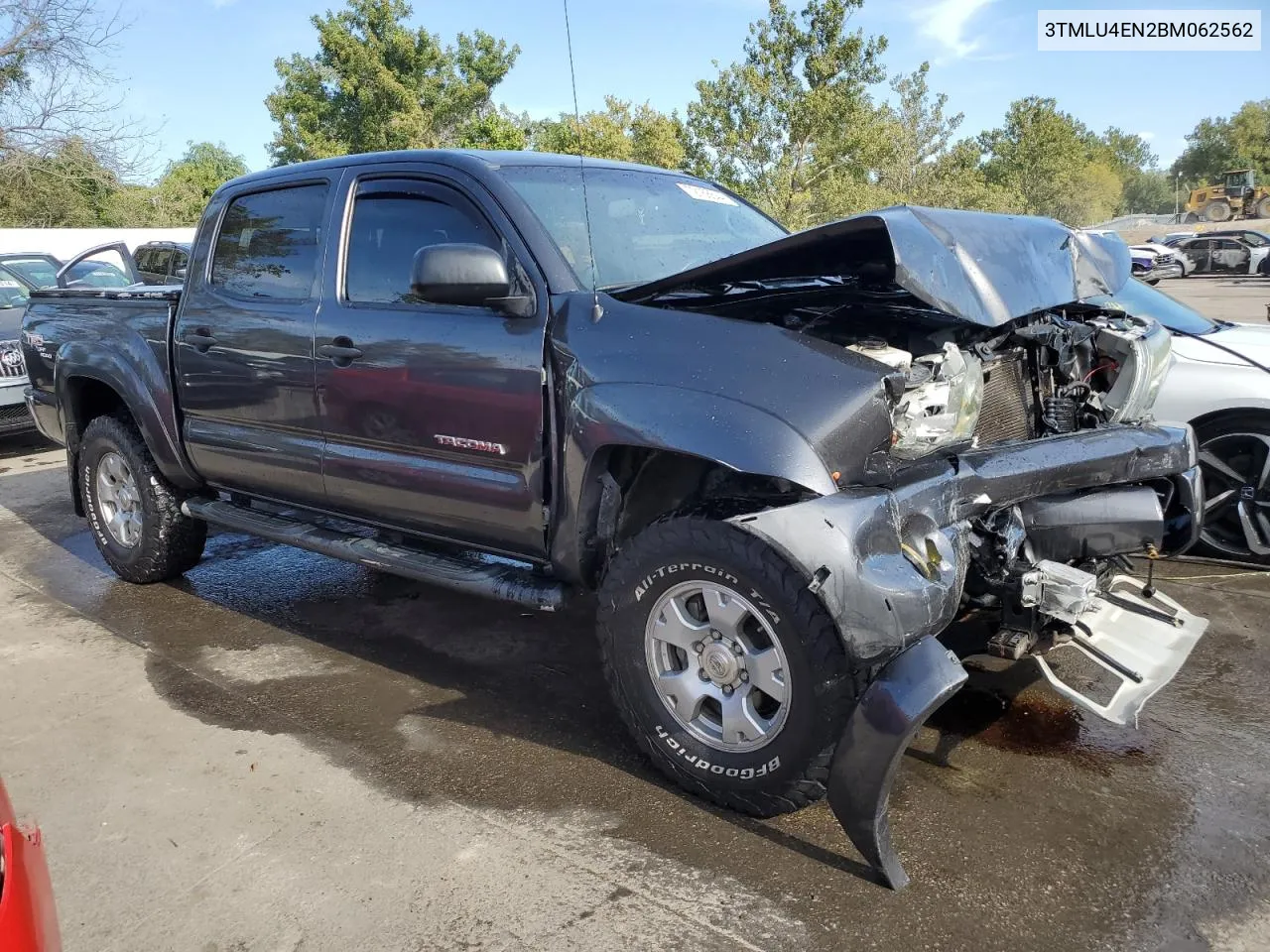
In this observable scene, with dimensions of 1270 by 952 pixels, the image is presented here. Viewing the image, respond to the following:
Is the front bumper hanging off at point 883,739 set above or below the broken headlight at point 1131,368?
below

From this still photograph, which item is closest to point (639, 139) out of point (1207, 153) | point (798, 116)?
point (798, 116)

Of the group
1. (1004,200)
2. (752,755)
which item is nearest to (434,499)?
(752,755)

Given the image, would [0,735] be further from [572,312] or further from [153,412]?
[572,312]

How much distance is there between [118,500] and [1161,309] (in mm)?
6048

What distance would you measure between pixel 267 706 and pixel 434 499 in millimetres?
1078

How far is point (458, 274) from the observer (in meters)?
2.98

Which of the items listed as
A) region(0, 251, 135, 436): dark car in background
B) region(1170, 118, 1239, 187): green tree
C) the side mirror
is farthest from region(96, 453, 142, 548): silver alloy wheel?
region(1170, 118, 1239, 187): green tree

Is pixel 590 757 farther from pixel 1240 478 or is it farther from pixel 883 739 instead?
pixel 1240 478

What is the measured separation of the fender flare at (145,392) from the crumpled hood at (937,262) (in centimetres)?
273

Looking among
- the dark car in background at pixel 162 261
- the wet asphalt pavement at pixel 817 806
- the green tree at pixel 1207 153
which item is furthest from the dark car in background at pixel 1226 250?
the green tree at pixel 1207 153

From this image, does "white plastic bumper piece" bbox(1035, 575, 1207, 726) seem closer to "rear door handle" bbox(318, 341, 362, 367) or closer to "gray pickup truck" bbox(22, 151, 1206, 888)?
"gray pickup truck" bbox(22, 151, 1206, 888)

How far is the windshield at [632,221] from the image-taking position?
11.0ft

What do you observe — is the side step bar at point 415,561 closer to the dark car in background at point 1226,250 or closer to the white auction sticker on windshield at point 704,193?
the white auction sticker on windshield at point 704,193

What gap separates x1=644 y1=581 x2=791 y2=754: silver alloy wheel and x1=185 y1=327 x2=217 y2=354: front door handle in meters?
2.66
